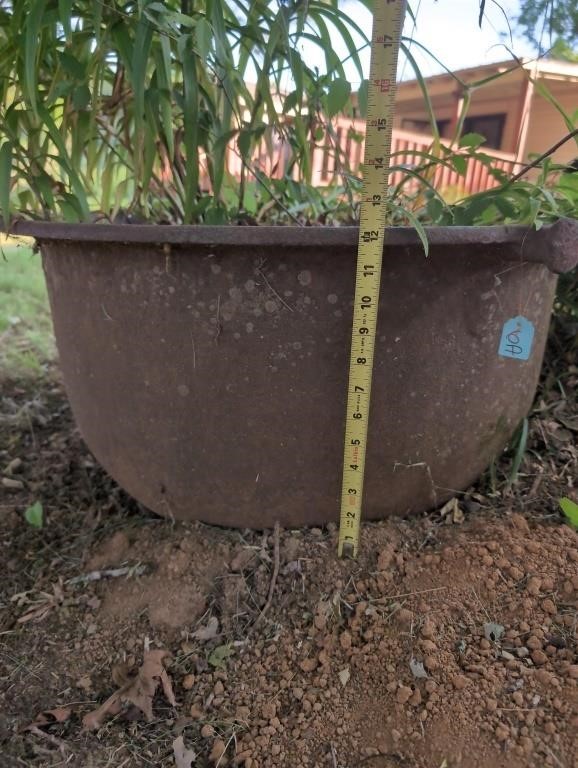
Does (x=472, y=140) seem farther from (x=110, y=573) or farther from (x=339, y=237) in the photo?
(x=110, y=573)

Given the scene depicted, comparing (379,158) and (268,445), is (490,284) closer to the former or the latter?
(379,158)

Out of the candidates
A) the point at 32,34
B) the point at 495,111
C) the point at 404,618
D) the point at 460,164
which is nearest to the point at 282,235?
the point at 460,164

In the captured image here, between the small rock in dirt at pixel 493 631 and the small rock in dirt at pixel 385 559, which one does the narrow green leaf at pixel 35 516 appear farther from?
the small rock in dirt at pixel 493 631

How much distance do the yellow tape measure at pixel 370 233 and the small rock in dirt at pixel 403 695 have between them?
33 cm

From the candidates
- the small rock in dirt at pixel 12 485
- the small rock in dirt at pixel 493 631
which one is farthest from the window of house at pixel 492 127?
the small rock in dirt at pixel 493 631

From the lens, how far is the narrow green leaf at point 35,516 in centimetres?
→ 138

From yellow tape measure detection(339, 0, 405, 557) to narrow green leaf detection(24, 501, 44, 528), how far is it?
2.58 feet

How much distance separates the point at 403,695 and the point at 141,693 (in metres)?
0.45

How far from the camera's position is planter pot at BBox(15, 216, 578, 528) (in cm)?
101

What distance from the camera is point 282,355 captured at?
107 cm

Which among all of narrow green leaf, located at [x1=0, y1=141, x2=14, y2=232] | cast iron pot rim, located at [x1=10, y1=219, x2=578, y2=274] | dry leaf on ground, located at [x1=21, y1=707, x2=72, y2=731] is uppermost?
narrow green leaf, located at [x1=0, y1=141, x2=14, y2=232]

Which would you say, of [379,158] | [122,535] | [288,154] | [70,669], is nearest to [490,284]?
[379,158]

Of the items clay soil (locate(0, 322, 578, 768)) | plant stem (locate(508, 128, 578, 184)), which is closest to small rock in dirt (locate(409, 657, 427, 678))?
clay soil (locate(0, 322, 578, 768))

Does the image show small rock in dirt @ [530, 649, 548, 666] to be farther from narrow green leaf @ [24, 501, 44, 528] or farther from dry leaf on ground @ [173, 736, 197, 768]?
narrow green leaf @ [24, 501, 44, 528]
